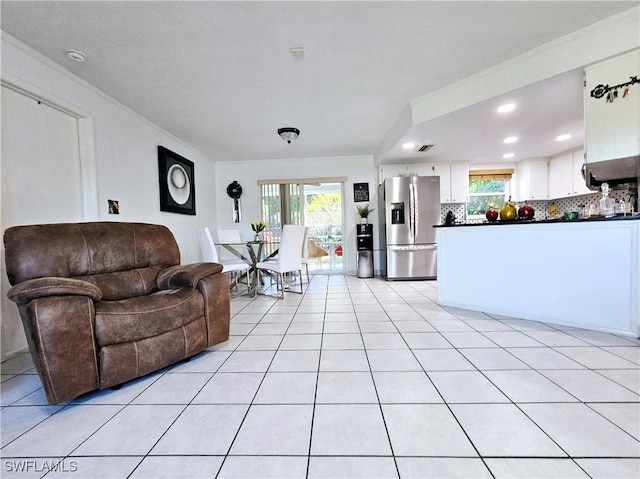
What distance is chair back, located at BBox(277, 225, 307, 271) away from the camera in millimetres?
3713

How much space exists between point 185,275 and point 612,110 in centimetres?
353

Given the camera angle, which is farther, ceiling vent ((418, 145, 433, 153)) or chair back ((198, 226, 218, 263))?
ceiling vent ((418, 145, 433, 153))

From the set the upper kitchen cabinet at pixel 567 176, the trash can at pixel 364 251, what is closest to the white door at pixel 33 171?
the trash can at pixel 364 251

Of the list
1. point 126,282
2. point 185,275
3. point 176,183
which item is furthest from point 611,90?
point 176,183

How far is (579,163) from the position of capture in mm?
4410

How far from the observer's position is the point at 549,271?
2.41m

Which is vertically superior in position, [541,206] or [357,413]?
[541,206]

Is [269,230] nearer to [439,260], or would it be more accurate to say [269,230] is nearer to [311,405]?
[439,260]

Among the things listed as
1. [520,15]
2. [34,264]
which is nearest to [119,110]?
[34,264]

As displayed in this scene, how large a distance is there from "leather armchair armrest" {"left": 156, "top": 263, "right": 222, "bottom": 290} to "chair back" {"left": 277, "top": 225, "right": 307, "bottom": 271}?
162 centimetres

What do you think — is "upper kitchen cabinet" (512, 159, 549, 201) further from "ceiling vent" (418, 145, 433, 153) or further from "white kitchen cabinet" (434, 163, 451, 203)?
"ceiling vent" (418, 145, 433, 153)

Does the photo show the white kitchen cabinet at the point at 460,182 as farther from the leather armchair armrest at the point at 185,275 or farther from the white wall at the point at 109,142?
the white wall at the point at 109,142

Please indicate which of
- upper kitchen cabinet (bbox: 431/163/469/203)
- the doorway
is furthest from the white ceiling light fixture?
upper kitchen cabinet (bbox: 431/163/469/203)

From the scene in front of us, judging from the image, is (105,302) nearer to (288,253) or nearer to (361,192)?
(288,253)
